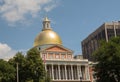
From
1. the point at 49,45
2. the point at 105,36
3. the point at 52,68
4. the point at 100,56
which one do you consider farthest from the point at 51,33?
the point at 100,56

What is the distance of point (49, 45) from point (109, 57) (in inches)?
2315

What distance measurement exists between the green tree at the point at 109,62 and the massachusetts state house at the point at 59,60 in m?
50.5

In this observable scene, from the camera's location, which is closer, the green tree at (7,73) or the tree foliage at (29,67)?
the green tree at (7,73)

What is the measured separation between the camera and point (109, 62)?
267ft

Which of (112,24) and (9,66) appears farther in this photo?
(112,24)

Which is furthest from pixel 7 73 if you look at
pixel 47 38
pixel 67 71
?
pixel 47 38

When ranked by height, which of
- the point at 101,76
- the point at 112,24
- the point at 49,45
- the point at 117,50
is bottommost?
the point at 101,76

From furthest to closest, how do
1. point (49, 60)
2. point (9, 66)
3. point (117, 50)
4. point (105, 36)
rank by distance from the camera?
point (105, 36) < point (49, 60) < point (9, 66) < point (117, 50)

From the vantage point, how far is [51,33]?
142000 mm

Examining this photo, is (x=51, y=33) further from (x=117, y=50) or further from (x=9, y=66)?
(x=117, y=50)

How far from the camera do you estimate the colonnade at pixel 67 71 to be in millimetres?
135000

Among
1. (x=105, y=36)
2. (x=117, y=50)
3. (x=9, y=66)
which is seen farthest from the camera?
(x=105, y=36)

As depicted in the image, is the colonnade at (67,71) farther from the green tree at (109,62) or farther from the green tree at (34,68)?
the green tree at (109,62)

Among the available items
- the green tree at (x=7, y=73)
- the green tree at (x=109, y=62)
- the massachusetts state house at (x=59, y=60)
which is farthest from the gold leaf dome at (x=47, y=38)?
the green tree at (x=109, y=62)
